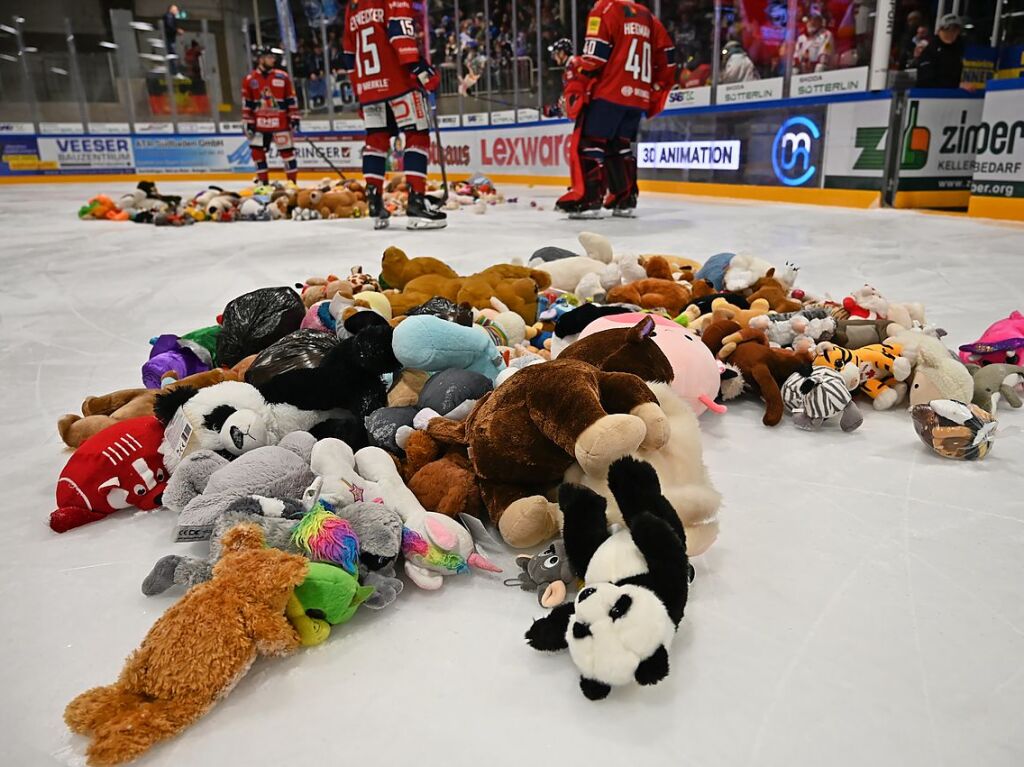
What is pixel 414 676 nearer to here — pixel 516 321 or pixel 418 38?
pixel 516 321

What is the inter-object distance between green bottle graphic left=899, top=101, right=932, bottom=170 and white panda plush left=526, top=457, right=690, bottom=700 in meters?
5.74

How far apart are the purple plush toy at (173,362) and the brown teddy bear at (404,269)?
0.65 metres

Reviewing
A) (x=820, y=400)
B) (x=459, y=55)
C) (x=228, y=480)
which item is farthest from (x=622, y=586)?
(x=459, y=55)

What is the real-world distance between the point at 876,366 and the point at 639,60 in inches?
157

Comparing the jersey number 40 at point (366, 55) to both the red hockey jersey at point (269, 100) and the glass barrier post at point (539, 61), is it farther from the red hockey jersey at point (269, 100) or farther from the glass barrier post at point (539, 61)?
the glass barrier post at point (539, 61)

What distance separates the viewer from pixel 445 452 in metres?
1.16

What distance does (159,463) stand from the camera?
3.90ft

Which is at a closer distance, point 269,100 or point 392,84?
point 392,84

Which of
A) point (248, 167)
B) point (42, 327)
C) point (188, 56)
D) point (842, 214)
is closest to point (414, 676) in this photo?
point (42, 327)

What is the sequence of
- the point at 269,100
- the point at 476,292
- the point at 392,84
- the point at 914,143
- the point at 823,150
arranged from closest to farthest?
1. the point at 476,292
2. the point at 392,84
3. the point at 914,143
4. the point at 823,150
5. the point at 269,100

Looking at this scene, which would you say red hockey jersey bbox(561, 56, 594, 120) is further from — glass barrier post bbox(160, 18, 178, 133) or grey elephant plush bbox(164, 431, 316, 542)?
glass barrier post bbox(160, 18, 178, 133)

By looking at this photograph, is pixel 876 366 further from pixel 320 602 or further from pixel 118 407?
pixel 118 407

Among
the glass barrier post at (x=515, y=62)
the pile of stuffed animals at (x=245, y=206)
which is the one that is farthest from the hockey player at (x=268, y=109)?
the glass barrier post at (x=515, y=62)

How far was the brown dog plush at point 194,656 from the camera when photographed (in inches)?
27.5
